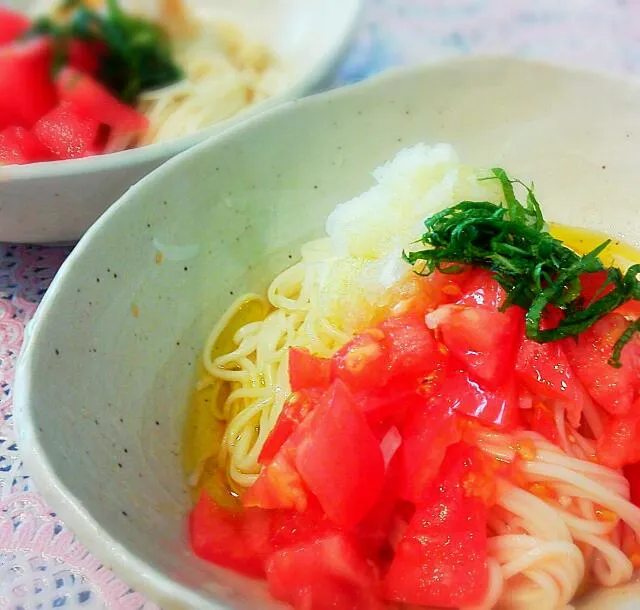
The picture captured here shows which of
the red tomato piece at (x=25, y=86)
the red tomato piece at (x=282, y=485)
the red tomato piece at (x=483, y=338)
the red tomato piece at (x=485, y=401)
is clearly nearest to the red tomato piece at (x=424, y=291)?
the red tomato piece at (x=483, y=338)

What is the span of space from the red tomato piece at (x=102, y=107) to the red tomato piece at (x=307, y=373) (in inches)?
54.9

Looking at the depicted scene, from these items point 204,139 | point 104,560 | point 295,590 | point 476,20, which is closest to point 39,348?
point 104,560

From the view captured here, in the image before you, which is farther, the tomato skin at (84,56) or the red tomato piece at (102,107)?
the tomato skin at (84,56)

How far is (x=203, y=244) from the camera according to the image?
6.82ft

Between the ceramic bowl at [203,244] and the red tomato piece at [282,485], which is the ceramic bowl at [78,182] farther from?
the red tomato piece at [282,485]

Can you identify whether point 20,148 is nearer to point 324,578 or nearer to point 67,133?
point 67,133

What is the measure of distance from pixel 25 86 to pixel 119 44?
53 centimetres

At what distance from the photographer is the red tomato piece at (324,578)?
139cm

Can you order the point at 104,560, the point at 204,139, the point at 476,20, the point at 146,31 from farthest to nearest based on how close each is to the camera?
the point at 476,20 < the point at 146,31 < the point at 204,139 < the point at 104,560

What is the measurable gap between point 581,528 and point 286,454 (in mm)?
669

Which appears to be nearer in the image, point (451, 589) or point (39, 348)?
point (451, 589)

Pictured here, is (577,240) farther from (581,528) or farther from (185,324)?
(185,324)

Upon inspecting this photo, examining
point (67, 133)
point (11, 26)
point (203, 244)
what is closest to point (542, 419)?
point (203, 244)

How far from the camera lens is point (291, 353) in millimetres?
1667
